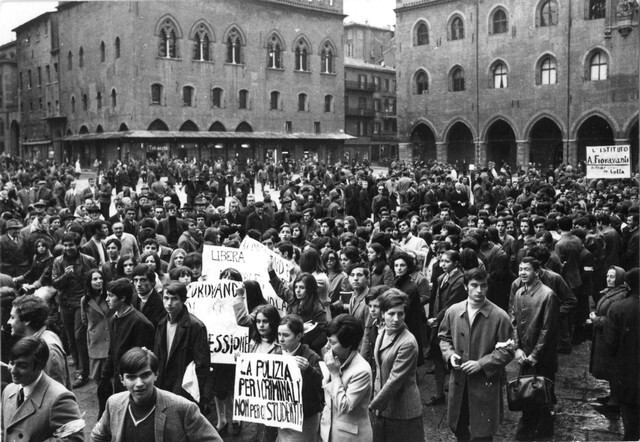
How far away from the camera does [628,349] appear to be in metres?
6.03

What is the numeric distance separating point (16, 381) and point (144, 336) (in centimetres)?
194

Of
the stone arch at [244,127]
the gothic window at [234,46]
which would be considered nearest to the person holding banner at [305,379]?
the stone arch at [244,127]

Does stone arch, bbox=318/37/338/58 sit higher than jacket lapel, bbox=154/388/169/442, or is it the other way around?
stone arch, bbox=318/37/338/58

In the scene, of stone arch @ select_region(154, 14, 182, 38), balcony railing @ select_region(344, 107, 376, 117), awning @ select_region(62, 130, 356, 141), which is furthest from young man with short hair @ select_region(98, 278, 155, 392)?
balcony railing @ select_region(344, 107, 376, 117)

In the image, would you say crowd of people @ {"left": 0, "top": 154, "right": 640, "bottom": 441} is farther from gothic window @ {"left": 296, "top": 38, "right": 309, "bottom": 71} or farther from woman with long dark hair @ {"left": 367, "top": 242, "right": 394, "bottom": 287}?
gothic window @ {"left": 296, "top": 38, "right": 309, "bottom": 71}

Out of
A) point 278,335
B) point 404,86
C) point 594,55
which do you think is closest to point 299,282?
point 278,335

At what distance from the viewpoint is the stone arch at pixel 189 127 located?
43.9 m

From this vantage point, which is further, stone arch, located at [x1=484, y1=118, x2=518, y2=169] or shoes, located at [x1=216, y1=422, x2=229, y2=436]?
stone arch, located at [x1=484, y1=118, x2=518, y2=169]

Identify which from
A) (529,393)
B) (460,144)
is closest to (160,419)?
(529,393)

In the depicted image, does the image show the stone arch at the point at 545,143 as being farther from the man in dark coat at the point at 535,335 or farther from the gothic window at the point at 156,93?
the man in dark coat at the point at 535,335

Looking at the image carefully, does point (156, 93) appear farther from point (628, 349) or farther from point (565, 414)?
point (628, 349)

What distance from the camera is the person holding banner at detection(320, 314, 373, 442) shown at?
4730mm

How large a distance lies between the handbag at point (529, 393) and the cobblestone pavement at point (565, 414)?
921mm

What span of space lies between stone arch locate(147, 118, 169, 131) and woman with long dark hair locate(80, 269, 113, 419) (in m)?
36.2
